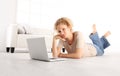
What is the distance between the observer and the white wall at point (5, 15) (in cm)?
594

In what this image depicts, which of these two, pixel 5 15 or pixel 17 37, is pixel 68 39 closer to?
pixel 17 37

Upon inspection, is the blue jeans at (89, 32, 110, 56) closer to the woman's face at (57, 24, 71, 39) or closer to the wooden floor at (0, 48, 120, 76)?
the woman's face at (57, 24, 71, 39)

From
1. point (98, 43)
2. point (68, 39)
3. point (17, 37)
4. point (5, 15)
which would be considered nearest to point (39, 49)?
point (68, 39)

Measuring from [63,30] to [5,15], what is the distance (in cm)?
405

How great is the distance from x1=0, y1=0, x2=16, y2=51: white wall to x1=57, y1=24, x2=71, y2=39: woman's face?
3.85m

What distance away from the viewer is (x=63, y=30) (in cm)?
228

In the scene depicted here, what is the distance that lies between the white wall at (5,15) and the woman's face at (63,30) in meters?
3.85

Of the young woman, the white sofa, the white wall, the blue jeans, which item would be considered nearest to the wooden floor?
the young woman

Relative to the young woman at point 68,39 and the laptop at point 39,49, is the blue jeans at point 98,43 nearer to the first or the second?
the young woman at point 68,39

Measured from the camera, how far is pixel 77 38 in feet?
7.59

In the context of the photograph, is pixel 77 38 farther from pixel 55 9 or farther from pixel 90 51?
pixel 55 9

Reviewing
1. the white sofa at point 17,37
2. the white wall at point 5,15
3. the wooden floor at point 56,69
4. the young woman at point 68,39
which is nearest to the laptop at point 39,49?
the wooden floor at point 56,69

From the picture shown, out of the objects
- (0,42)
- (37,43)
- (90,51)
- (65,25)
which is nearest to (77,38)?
(65,25)

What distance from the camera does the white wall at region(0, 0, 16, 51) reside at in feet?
19.5
